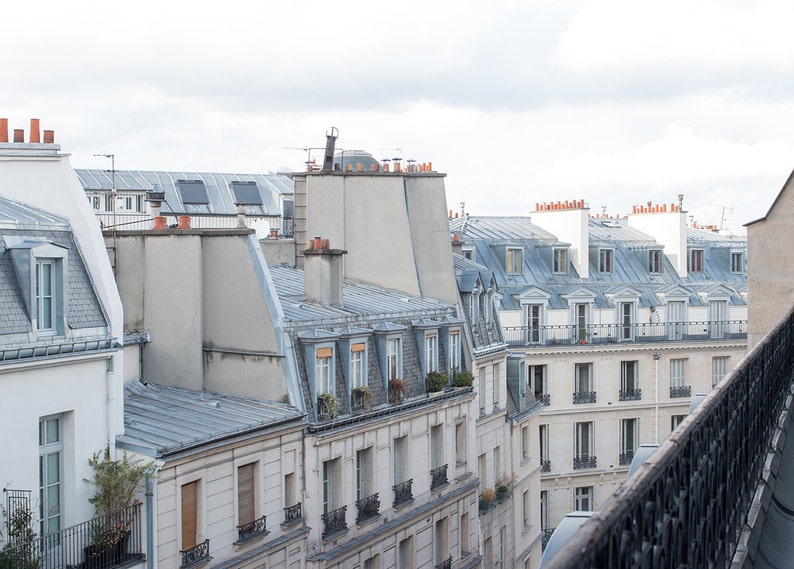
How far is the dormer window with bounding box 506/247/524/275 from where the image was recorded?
1879 inches

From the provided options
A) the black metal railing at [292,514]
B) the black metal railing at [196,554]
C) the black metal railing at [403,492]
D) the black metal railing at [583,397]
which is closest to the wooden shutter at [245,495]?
the black metal railing at [292,514]

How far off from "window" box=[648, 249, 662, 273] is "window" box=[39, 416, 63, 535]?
38.5 m

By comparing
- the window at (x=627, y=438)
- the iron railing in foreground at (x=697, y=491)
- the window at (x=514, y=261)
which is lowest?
the window at (x=627, y=438)

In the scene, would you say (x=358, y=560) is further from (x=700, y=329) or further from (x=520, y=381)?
(x=700, y=329)

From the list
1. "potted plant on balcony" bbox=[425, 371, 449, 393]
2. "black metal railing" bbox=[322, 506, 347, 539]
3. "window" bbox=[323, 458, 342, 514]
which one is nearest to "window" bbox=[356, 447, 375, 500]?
"window" bbox=[323, 458, 342, 514]

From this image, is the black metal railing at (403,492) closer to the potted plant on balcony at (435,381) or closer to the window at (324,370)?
the potted plant on balcony at (435,381)

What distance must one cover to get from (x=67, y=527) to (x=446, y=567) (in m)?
13.1

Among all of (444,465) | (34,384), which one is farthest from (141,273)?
(444,465)

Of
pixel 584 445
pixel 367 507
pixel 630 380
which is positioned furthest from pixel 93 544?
pixel 630 380

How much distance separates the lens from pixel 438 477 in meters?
27.0

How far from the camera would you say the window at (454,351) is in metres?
28.2

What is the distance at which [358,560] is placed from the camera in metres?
23.0

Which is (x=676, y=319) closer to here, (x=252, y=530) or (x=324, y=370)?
(x=324, y=370)

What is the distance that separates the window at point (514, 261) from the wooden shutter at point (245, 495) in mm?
28931
